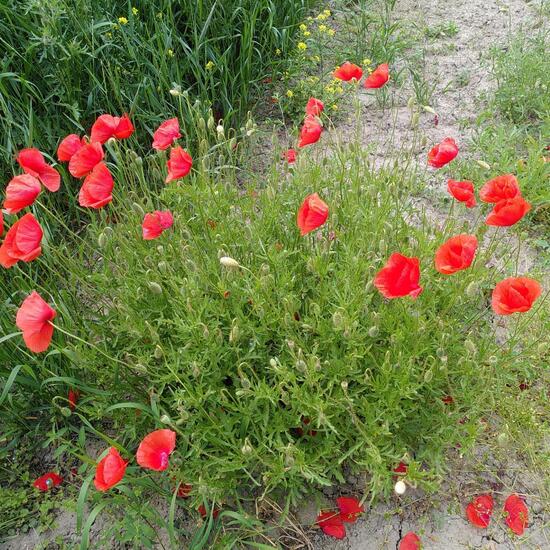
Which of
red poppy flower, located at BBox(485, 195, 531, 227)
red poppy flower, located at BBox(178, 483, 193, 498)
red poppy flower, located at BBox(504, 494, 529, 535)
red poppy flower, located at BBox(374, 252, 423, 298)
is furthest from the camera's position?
red poppy flower, located at BBox(178, 483, 193, 498)

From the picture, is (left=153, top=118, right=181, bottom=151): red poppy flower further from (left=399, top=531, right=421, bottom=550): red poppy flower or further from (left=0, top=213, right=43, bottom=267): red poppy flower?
(left=399, top=531, right=421, bottom=550): red poppy flower

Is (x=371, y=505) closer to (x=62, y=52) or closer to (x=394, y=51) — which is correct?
(x=62, y=52)

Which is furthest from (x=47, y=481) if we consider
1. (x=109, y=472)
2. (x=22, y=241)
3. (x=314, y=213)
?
(x=314, y=213)

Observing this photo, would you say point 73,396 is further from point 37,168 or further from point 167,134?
point 167,134

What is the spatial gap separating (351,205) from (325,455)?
3.15 feet

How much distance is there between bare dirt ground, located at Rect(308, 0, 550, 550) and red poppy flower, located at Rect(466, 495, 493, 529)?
4cm

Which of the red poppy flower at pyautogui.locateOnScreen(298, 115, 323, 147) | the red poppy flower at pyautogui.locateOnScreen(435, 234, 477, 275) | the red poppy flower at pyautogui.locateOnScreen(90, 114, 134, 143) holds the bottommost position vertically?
the red poppy flower at pyautogui.locateOnScreen(435, 234, 477, 275)

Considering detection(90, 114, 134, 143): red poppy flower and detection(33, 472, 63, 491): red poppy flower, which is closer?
detection(90, 114, 134, 143): red poppy flower

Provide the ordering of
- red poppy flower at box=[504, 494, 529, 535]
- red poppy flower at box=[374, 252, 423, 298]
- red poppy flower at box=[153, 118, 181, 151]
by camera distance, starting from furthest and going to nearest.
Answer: red poppy flower at box=[153, 118, 181, 151] < red poppy flower at box=[504, 494, 529, 535] < red poppy flower at box=[374, 252, 423, 298]

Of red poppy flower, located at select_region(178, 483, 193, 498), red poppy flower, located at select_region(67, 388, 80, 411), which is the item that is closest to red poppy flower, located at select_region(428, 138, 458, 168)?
red poppy flower, located at select_region(178, 483, 193, 498)

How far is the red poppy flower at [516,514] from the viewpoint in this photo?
2.13 m

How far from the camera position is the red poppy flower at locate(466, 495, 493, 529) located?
7.07ft

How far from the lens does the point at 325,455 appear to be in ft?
6.98

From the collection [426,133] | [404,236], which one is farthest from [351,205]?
[426,133]
